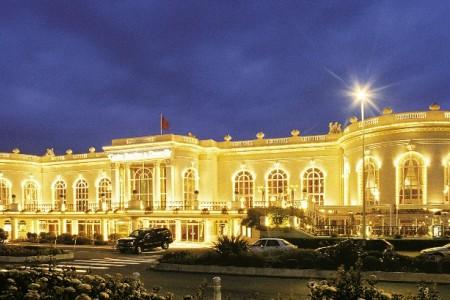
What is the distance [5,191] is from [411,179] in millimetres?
40640

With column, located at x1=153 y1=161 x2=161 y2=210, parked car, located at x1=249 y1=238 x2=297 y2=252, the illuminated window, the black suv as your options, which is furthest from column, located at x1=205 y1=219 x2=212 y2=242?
the illuminated window

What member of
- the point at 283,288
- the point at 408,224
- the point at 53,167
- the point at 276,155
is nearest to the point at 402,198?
the point at 408,224

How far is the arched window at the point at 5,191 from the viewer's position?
178 ft

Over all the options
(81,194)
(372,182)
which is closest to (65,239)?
(81,194)

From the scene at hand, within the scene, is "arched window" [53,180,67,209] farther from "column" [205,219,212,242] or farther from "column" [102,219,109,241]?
"column" [205,219,212,242]

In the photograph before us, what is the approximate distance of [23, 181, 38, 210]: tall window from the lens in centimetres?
5556

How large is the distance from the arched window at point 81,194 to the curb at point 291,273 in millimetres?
33480

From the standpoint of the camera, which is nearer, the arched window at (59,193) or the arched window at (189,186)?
the arched window at (189,186)

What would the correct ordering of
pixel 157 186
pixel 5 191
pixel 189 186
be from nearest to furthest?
pixel 157 186
pixel 189 186
pixel 5 191

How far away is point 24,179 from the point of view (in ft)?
183

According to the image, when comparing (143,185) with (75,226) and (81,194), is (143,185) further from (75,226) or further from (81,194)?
(81,194)

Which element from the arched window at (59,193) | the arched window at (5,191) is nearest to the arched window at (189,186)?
the arched window at (59,193)

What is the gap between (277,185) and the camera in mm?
46844

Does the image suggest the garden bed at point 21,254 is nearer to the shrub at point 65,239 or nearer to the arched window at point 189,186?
the shrub at point 65,239
